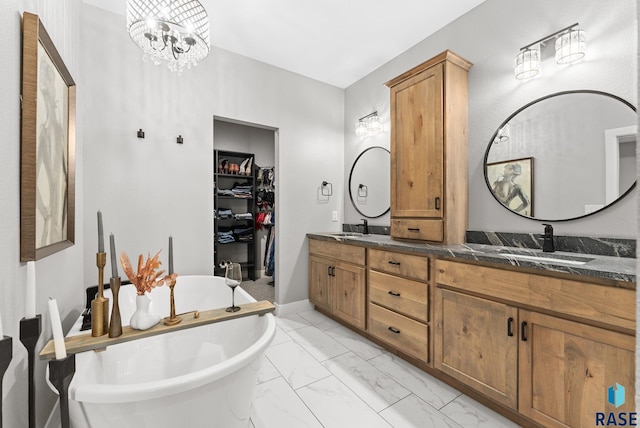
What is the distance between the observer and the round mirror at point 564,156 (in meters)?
1.55

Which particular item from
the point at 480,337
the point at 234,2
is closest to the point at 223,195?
the point at 234,2

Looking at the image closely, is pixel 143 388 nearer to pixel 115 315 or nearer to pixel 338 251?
pixel 115 315

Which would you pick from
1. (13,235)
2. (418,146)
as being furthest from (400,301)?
(13,235)

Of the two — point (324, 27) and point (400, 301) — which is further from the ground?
point (324, 27)

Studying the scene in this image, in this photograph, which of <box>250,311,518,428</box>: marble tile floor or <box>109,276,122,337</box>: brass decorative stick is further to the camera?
<box>250,311,518,428</box>: marble tile floor

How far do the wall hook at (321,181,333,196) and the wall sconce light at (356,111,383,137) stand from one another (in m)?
0.74

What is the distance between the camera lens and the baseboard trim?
3094 millimetres

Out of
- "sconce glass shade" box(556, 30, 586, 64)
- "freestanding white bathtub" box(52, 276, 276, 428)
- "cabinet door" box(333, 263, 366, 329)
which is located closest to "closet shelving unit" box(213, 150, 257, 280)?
"cabinet door" box(333, 263, 366, 329)

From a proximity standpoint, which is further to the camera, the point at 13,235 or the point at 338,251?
the point at 338,251

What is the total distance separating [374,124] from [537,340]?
246 centimetres

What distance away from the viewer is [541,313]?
4.45 feet

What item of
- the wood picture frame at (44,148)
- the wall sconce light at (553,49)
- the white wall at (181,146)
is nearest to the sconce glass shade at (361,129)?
the white wall at (181,146)

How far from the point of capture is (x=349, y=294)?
2623mm

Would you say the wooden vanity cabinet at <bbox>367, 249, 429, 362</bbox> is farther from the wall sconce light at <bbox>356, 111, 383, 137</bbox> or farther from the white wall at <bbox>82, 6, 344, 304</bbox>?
the wall sconce light at <bbox>356, 111, 383, 137</bbox>
